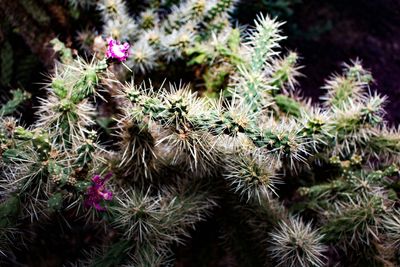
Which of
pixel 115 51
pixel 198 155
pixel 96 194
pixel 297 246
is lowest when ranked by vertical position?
pixel 96 194

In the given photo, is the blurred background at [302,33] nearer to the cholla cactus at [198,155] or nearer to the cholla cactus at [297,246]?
the cholla cactus at [198,155]

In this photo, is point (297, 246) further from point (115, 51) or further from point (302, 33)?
point (302, 33)

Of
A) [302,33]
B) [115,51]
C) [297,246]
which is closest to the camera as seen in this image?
[115,51]

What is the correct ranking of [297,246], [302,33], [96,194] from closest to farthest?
[96,194]
[297,246]
[302,33]

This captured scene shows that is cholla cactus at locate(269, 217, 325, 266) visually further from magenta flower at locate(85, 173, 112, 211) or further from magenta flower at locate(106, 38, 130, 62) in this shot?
magenta flower at locate(106, 38, 130, 62)

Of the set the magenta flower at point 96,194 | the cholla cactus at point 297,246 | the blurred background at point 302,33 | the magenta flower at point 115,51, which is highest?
the blurred background at point 302,33

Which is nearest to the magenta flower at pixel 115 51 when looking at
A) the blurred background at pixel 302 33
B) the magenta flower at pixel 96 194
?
the magenta flower at pixel 96 194

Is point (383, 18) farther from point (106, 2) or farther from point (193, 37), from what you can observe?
point (106, 2)

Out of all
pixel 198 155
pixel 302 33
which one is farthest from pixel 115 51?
pixel 302 33
